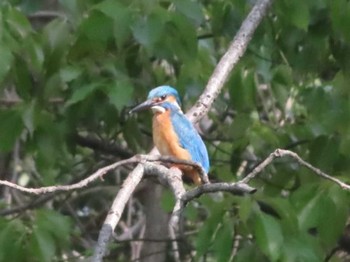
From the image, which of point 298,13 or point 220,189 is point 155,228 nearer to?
point 298,13

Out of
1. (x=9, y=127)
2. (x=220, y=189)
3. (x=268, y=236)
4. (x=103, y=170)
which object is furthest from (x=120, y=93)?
(x=220, y=189)

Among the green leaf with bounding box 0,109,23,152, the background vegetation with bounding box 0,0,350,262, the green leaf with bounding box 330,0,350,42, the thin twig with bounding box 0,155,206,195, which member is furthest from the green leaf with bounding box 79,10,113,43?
the thin twig with bounding box 0,155,206,195

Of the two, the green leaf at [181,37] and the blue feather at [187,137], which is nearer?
the blue feather at [187,137]

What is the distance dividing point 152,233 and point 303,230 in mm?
1578

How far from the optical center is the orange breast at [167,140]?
3561mm

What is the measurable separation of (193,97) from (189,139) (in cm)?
77

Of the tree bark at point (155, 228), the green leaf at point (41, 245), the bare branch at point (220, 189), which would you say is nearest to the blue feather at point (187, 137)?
the green leaf at point (41, 245)

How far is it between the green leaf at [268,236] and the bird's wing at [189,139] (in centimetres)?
27

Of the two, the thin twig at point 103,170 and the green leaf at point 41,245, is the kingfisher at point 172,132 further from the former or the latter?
the thin twig at point 103,170

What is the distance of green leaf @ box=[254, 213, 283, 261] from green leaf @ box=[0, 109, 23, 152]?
37.4 inches

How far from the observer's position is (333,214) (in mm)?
3691

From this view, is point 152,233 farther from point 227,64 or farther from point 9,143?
point 227,64

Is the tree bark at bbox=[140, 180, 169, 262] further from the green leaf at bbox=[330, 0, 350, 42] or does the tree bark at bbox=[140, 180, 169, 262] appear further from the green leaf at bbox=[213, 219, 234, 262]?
the green leaf at bbox=[330, 0, 350, 42]

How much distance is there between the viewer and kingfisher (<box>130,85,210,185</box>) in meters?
3.50
